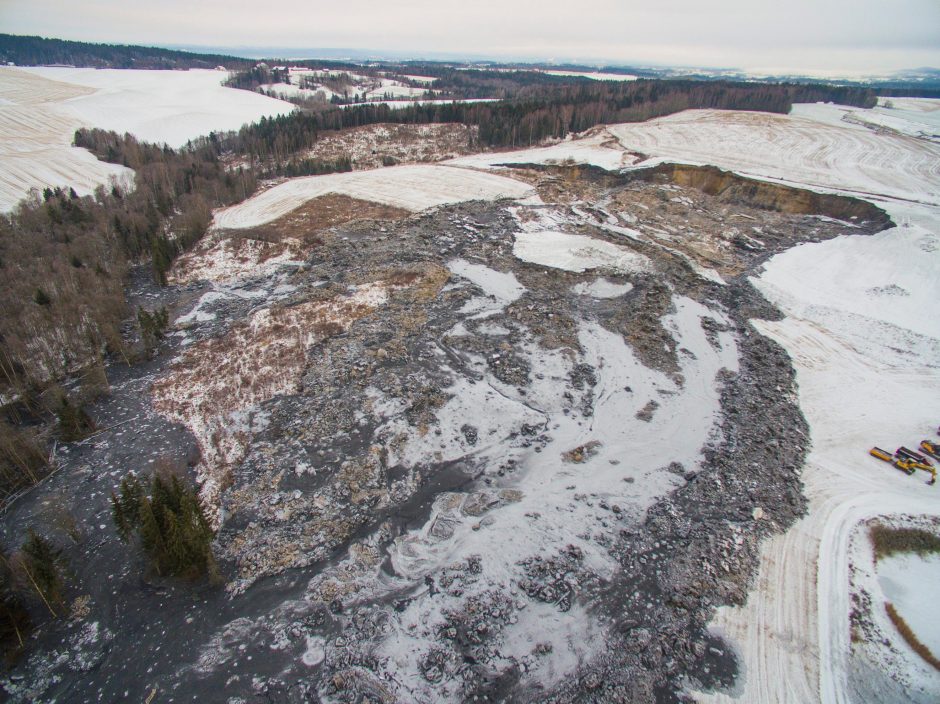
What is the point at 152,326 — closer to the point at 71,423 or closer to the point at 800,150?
the point at 71,423

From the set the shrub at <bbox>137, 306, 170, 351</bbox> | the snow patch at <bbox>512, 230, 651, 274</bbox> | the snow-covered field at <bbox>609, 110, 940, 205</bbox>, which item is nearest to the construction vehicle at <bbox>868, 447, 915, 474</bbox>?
the snow patch at <bbox>512, 230, 651, 274</bbox>

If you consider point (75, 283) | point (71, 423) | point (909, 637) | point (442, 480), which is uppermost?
point (75, 283)

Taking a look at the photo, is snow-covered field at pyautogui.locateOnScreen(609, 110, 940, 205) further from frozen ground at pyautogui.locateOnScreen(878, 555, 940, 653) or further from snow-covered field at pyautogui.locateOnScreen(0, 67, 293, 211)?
snow-covered field at pyautogui.locateOnScreen(0, 67, 293, 211)

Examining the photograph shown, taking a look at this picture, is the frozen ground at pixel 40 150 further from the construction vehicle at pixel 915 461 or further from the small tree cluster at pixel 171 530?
the construction vehicle at pixel 915 461

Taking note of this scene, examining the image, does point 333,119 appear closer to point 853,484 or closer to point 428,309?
point 428,309

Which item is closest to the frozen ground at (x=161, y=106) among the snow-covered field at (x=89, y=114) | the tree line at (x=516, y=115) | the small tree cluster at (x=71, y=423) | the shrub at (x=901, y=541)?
the snow-covered field at (x=89, y=114)

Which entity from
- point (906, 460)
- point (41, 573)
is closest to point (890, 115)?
point (906, 460)
